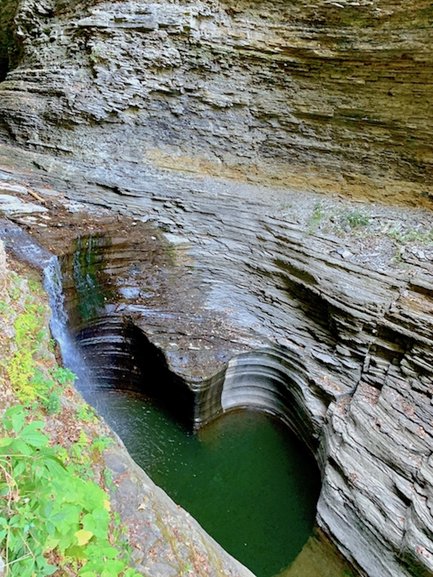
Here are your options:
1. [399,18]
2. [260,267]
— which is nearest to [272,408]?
[260,267]

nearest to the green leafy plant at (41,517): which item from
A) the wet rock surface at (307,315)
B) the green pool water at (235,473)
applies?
the wet rock surface at (307,315)

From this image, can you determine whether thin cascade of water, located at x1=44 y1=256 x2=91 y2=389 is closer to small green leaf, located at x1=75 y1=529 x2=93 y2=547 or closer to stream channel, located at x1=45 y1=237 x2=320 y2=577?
stream channel, located at x1=45 y1=237 x2=320 y2=577

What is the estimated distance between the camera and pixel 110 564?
1901 mm

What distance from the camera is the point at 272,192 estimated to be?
9289 mm

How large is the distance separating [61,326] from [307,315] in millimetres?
4441

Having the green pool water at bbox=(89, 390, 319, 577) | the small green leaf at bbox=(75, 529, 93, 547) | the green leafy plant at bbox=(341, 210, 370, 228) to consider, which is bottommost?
the green pool water at bbox=(89, 390, 319, 577)

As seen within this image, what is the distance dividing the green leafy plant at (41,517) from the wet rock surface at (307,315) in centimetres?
411

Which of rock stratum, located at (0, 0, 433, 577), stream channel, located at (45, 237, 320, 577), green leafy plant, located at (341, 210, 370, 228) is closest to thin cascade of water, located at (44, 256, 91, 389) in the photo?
stream channel, located at (45, 237, 320, 577)

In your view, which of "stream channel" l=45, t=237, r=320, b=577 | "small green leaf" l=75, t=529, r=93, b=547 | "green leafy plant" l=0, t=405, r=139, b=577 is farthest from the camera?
"stream channel" l=45, t=237, r=320, b=577

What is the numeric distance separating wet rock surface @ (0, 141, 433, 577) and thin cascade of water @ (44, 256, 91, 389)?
2.33 feet

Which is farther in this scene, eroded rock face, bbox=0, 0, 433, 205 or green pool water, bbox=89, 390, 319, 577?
eroded rock face, bbox=0, 0, 433, 205

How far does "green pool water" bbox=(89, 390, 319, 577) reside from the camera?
5.61 metres

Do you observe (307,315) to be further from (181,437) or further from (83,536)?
(83,536)

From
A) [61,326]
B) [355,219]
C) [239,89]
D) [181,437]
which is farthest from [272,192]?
[181,437]
